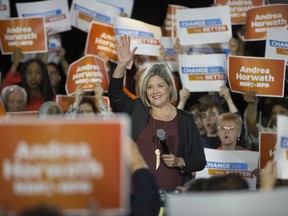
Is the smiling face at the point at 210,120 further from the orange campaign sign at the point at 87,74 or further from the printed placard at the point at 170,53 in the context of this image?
the printed placard at the point at 170,53

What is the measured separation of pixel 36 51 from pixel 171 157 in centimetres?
346

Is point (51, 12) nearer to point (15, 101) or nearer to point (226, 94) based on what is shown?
point (15, 101)

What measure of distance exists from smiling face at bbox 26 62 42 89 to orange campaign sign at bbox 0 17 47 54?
20cm

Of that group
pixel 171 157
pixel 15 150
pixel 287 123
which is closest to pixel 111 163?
pixel 15 150

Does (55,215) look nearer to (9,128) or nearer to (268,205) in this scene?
(9,128)

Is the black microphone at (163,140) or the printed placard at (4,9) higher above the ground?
the printed placard at (4,9)

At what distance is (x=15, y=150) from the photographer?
2.38m

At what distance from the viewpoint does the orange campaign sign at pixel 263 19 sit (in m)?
7.27

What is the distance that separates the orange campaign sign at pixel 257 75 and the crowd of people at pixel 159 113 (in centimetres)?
10

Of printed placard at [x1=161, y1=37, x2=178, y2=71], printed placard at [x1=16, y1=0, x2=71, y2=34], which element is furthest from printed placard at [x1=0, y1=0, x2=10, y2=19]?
printed placard at [x1=161, y1=37, x2=178, y2=71]

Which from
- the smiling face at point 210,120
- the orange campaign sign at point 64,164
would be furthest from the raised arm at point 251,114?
the orange campaign sign at point 64,164

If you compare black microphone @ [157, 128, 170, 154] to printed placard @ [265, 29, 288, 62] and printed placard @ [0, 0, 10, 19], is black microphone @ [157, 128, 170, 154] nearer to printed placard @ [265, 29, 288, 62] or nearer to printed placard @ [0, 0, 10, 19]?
printed placard @ [265, 29, 288, 62]

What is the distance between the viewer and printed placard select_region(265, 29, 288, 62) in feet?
22.7

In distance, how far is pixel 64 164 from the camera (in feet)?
7.70
